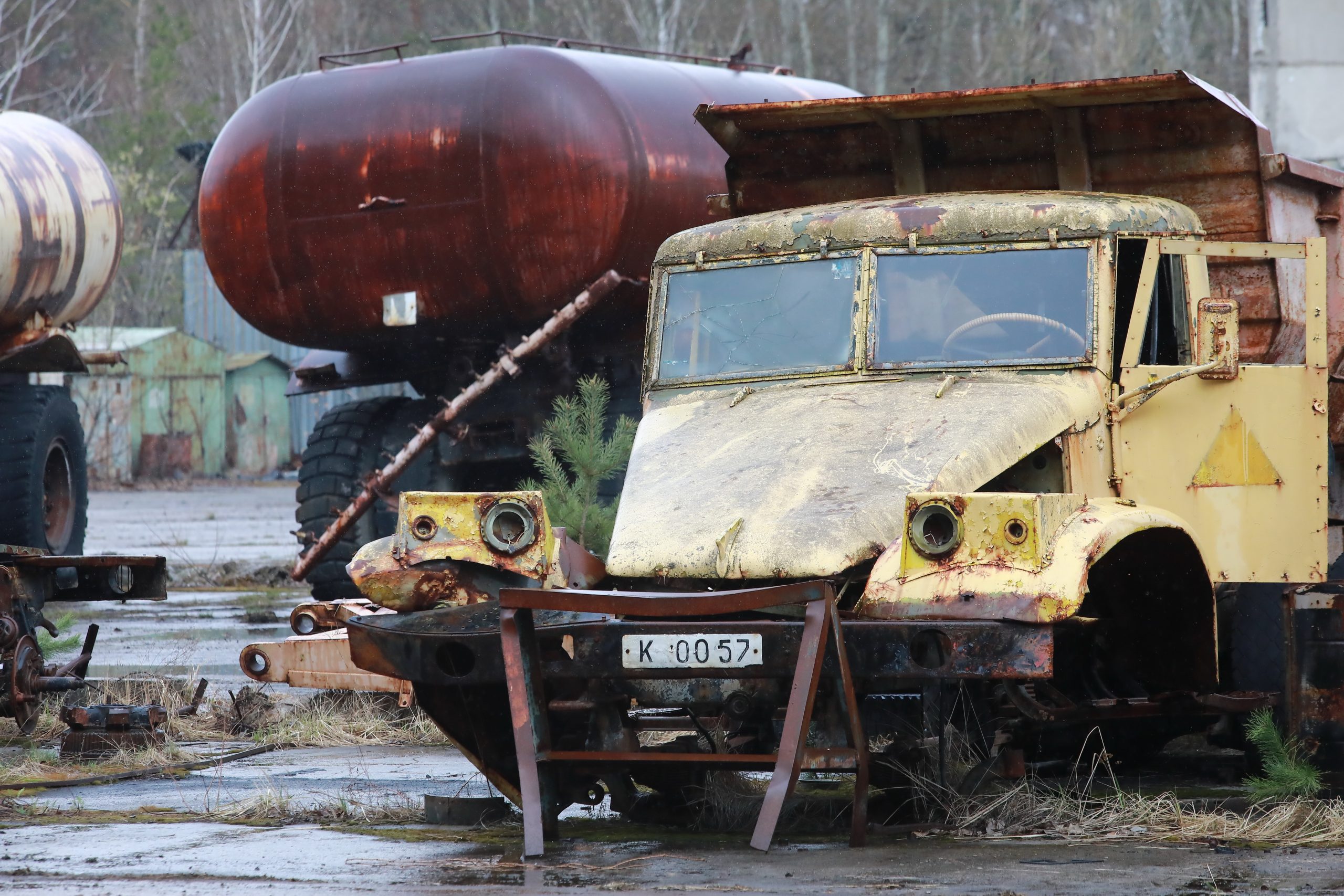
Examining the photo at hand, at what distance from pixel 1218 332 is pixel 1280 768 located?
4.84 ft

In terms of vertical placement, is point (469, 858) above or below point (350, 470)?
below

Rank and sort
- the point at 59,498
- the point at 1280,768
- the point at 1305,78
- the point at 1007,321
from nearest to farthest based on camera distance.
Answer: the point at 1280,768 < the point at 1007,321 < the point at 59,498 < the point at 1305,78

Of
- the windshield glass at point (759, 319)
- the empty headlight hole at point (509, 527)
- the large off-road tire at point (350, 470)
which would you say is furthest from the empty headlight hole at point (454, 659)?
the large off-road tire at point (350, 470)

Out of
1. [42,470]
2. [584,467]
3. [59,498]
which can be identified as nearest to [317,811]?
[584,467]

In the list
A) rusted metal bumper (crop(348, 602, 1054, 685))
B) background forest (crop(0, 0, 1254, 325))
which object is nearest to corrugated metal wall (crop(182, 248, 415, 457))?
background forest (crop(0, 0, 1254, 325))

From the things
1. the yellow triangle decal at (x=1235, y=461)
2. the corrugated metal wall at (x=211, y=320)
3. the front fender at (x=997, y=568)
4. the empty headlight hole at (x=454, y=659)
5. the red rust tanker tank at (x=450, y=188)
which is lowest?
the empty headlight hole at (x=454, y=659)

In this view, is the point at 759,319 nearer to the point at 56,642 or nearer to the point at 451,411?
the point at 451,411

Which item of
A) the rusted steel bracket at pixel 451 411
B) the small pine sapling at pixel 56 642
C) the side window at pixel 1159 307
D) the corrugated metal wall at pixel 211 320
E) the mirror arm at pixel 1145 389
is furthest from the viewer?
the corrugated metal wall at pixel 211 320

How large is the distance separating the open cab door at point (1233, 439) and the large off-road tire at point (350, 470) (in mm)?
6982

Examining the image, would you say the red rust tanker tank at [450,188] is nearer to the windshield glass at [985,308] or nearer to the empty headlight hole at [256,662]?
the empty headlight hole at [256,662]

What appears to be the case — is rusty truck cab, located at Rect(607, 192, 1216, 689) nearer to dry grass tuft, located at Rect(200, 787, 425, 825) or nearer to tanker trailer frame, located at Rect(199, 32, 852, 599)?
dry grass tuft, located at Rect(200, 787, 425, 825)

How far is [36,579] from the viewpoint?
873cm

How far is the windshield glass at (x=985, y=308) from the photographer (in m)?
6.53

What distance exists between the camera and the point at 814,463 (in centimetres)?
597
